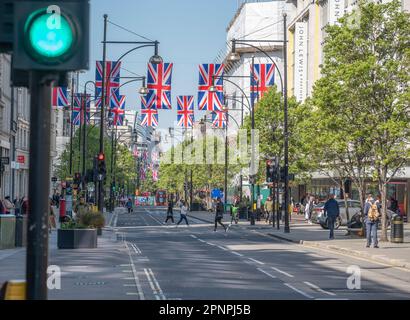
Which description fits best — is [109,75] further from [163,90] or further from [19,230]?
[19,230]

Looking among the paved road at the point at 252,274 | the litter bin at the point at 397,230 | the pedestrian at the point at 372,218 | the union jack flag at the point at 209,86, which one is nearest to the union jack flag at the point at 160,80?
the union jack flag at the point at 209,86

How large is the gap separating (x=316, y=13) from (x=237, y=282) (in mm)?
69460

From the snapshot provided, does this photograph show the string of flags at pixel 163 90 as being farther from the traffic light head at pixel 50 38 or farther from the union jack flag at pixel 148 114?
the traffic light head at pixel 50 38

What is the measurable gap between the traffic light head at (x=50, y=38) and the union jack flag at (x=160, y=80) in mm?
53301

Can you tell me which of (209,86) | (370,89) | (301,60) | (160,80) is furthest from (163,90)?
(301,60)

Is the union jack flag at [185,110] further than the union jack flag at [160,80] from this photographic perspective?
Yes

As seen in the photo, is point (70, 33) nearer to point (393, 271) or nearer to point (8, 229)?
point (393, 271)

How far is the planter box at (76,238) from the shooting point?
1120 inches

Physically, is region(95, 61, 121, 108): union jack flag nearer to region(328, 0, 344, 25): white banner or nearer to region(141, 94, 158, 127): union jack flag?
region(141, 94, 158, 127): union jack flag

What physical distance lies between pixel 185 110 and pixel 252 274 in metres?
58.8

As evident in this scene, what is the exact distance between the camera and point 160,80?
5978cm

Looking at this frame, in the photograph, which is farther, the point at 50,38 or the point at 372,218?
the point at 372,218
